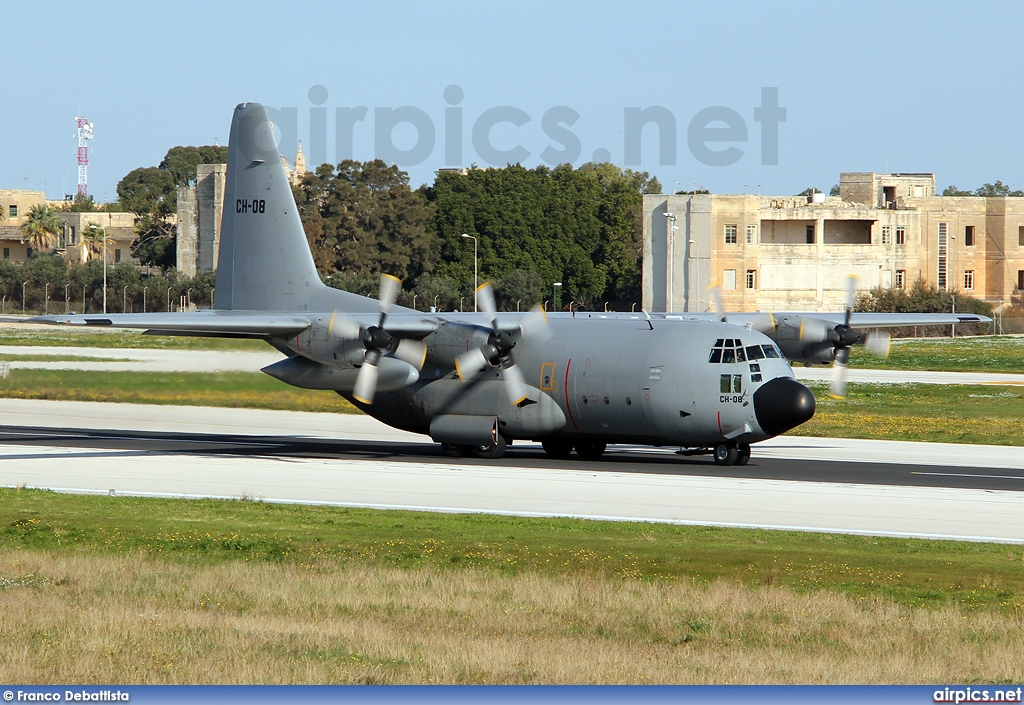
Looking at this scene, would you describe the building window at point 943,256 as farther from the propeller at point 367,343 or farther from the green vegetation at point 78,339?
the propeller at point 367,343

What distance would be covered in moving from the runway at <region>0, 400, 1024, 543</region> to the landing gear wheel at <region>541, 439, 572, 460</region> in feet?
2.48

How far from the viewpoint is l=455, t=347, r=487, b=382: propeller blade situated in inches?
1197

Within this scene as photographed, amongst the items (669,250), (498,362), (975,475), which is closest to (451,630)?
(498,362)

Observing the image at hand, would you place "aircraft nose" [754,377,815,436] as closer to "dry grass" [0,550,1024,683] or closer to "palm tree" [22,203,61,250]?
"dry grass" [0,550,1024,683]

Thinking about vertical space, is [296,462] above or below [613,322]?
below

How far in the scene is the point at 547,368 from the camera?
30547 millimetres

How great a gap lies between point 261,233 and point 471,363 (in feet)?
28.7

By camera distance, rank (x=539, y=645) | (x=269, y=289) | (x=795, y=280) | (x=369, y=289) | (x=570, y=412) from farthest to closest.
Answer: (x=795, y=280) < (x=369, y=289) < (x=269, y=289) < (x=570, y=412) < (x=539, y=645)

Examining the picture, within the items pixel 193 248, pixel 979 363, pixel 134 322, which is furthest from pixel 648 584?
pixel 193 248

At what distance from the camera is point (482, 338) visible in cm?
3052

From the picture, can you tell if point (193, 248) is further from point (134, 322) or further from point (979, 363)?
point (134, 322)

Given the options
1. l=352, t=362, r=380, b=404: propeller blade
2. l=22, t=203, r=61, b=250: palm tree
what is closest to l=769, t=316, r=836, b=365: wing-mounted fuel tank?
l=352, t=362, r=380, b=404: propeller blade

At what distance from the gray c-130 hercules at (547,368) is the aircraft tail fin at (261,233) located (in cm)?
100

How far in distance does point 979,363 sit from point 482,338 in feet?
172
